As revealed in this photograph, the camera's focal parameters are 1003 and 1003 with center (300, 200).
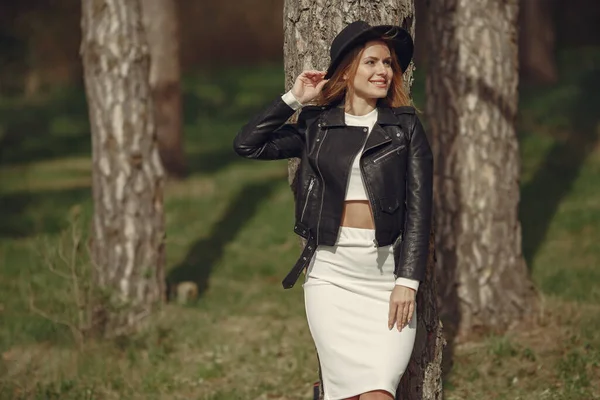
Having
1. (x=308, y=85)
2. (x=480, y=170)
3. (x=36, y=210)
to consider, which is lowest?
(x=36, y=210)

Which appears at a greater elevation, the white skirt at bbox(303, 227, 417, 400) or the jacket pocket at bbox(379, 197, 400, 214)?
the jacket pocket at bbox(379, 197, 400, 214)

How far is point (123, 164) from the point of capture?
840 centimetres

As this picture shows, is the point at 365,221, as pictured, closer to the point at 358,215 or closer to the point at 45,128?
the point at 358,215

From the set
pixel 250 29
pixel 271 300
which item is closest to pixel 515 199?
pixel 271 300

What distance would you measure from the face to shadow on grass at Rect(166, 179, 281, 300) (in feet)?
15.8

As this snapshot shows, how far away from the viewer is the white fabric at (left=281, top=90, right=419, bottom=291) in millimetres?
4636

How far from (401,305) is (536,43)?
14289 mm

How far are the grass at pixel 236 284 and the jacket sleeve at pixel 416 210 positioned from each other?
2.44 m

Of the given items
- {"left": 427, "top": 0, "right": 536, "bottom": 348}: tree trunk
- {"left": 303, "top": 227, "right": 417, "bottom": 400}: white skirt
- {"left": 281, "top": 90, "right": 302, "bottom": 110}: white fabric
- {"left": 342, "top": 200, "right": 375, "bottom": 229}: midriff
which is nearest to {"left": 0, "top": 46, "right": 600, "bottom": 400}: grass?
{"left": 427, "top": 0, "right": 536, "bottom": 348}: tree trunk

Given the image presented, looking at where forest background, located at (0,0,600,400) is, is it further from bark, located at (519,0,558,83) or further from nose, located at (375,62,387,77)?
nose, located at (375,62,387,77)

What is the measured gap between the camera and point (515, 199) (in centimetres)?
798

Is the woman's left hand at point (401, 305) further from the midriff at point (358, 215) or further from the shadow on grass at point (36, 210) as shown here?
the shadow on grass at point (36, 210)

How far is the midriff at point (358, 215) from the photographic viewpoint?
4.73 metres

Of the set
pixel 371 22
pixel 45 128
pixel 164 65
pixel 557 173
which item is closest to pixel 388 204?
pixel 371 22
